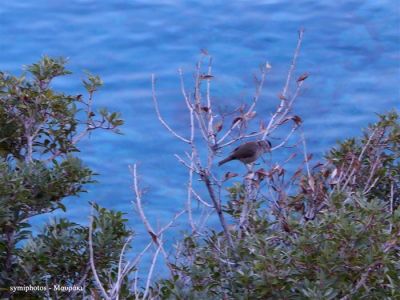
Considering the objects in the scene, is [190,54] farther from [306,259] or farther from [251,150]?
[306,259]

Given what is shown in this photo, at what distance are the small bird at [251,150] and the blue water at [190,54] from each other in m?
2.87

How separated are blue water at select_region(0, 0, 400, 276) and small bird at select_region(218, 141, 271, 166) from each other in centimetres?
287

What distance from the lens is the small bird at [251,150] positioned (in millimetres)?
4246

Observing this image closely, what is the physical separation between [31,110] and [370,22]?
563 centimetres

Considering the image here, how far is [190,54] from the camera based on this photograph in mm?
8523

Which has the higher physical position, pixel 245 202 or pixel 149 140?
pixel 245 202

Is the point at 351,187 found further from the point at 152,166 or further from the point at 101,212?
the point at 152,166

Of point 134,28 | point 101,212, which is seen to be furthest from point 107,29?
point 101,212

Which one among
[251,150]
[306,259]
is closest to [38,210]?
[251,150]

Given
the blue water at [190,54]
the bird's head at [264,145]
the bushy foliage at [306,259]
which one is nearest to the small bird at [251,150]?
the bird's head at [264,145]

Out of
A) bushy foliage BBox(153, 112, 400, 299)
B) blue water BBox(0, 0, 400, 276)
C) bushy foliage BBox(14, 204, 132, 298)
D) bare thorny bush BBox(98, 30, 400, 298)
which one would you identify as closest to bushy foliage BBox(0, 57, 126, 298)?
bushy foliage BBox(14, 204, 132, 298)

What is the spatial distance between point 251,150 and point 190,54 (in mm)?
4306

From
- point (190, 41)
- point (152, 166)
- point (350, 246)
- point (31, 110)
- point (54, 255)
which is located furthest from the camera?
point (190, 41)

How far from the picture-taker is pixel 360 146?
14.9 ft
